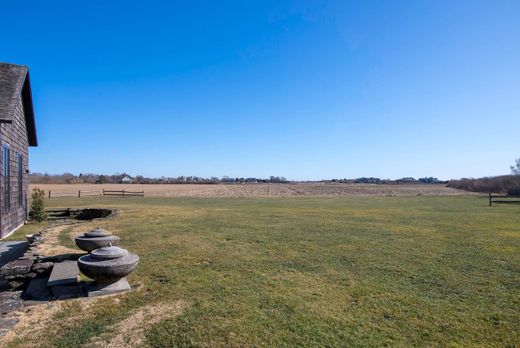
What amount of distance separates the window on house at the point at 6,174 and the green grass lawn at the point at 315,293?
16.9 feet

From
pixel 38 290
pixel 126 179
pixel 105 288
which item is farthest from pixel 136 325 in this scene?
pixel 126 179

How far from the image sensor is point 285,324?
207 inches

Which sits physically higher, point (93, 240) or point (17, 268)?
point (93, 240)

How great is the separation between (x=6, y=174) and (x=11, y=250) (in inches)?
158

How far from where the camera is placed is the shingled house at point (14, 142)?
1248 cm

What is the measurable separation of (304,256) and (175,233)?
Result: 19.3 ft

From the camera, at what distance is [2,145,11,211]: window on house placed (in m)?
12.9

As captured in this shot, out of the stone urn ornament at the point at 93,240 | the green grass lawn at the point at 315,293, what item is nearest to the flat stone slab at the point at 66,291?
the green grass lawn at the point at 315,293

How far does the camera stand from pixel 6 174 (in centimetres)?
1327

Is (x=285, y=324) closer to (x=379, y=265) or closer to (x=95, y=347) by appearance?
(x=95, y=347)

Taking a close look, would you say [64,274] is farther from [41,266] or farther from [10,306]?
[10,306]

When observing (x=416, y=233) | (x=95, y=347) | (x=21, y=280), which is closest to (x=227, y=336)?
(x=95, y=347)

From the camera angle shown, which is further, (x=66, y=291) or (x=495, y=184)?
(x=495, y=184)

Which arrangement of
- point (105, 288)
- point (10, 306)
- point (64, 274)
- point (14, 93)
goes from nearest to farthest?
1. point (10, 306)
2. point (105, 288)
3. point (64, 274)
4. point (14, 93)
